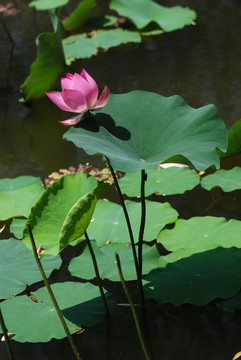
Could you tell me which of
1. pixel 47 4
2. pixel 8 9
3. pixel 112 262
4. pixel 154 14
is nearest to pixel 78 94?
pixel 112 262

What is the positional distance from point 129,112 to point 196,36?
1996 millimetres

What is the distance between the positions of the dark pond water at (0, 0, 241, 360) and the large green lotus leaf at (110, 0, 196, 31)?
0.06m

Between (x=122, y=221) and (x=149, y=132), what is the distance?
1.43 feet

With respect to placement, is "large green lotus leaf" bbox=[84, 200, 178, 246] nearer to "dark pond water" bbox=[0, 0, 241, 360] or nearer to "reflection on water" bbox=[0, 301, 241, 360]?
"dark pond water" bbox=[0, 0, 241, 360]

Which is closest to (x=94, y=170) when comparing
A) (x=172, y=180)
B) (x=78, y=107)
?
(x=172, y=180)

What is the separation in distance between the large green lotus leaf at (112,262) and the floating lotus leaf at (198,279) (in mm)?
50

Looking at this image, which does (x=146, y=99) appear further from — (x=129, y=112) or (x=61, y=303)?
(x=61, y=303)

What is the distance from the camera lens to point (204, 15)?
3.71 m

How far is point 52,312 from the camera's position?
5.02 ft

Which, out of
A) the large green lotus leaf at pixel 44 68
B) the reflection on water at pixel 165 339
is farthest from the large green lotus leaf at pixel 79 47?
the reflection on water at pixel 165 339

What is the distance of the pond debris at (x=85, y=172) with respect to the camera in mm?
2279

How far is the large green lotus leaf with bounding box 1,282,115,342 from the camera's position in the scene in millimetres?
1481

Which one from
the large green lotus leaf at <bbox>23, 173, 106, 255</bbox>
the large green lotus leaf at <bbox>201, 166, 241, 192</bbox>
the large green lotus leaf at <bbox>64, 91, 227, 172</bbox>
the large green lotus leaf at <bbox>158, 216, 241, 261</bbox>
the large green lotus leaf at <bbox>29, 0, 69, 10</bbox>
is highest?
the large green lotus leaf at <bbox>64, 91, 227, 172</bbox>

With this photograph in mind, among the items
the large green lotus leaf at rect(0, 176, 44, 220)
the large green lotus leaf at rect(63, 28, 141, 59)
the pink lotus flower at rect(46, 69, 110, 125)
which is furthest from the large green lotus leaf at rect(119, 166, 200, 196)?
the large green lotus leaf at rect(63, 28, 141, 59)
